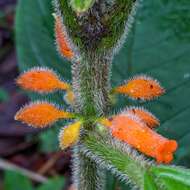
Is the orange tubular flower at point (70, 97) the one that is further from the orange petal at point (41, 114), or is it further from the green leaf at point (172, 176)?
the green leaf at point (172, 176)

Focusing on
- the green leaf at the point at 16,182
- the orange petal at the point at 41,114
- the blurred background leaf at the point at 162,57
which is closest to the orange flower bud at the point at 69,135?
the orange petal at the point at 41,114

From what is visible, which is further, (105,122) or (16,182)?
(16,182)

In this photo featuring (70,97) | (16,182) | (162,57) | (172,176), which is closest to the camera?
(172,176)

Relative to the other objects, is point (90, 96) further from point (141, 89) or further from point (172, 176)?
point (172, 176)

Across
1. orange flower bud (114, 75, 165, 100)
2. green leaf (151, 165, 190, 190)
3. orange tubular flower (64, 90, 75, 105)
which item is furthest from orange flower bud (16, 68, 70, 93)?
green leaf (151, 165, 190, 190)

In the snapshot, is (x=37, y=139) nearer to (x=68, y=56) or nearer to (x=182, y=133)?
(x=182, y=133)

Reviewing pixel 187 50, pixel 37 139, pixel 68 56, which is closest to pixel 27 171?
pixel 37 139

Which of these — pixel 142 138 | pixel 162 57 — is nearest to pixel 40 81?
pixel 142 138
